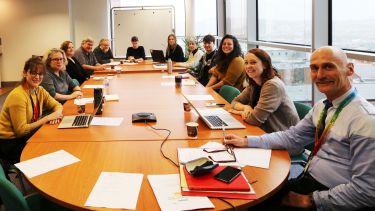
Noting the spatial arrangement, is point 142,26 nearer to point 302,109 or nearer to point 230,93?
point 230,93

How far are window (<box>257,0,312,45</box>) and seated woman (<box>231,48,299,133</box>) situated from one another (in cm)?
139

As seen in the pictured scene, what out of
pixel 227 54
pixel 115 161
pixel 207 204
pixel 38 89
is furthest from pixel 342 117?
pixel 227 54

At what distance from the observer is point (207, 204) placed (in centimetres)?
132

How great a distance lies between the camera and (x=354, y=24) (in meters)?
3.28

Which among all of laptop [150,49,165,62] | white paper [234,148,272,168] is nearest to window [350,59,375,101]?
white paper [234,148,272,168]

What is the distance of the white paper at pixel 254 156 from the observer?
1.75 metres

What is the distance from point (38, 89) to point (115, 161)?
63.6 inches

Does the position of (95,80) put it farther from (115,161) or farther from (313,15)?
(115,161)

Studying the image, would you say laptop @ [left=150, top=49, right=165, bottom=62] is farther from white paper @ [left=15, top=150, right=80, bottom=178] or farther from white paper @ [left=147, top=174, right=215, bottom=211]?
white paper @ [left=147, top=174, right=215, bottom=211]

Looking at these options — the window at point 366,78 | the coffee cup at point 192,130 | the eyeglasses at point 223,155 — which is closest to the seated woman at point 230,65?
the window at point 366,78

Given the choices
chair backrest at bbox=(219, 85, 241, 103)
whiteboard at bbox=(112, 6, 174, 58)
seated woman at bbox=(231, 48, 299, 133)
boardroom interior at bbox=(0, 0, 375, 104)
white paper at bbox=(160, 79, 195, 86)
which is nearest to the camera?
seated woman at bbox=(231, 48, 299, 133)

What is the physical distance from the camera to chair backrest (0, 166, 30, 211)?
1.47 m

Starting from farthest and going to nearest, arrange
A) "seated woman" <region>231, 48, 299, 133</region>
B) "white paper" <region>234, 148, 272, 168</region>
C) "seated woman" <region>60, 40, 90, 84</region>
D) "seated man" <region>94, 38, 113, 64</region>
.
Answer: "seated man" <region>94, 38, 113, 64</region>
"seated woman" <region>60, 40, 90, 84</region>
"seated woman" <region>231, 48, 299, 133</region>
"white paper" <region>234, 148, 272, 168</region>

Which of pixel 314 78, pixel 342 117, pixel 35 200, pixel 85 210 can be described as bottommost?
pixel 35 200
